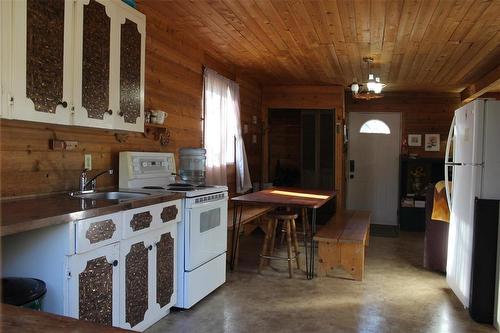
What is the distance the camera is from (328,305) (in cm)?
353

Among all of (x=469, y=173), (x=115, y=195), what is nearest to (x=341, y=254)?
(x=469, y=173)

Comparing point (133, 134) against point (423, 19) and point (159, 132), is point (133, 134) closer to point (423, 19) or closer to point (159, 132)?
point (159, 132)

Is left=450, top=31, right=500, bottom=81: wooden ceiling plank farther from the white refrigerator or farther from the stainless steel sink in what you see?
the stainless steel sink

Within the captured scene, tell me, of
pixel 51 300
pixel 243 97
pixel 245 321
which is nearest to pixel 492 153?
pixel 245 321

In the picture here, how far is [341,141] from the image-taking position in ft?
23.0

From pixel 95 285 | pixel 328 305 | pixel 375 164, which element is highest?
pixel 375 164

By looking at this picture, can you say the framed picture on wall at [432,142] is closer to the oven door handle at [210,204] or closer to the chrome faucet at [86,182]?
the oven door handle at [210,204]

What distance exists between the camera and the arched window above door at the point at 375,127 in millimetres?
7813

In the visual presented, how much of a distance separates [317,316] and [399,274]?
1.61 metres

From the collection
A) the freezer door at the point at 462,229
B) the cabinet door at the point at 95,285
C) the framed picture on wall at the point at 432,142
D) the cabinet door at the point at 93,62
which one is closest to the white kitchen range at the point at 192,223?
the cabinet door at the point at 93,62

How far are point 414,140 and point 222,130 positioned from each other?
3.99 meters

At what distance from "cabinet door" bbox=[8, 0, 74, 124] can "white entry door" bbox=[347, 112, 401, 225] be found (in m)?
6.20

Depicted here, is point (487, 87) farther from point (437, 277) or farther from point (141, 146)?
point (141, 146)

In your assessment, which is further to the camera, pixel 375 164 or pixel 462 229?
pixel 375 164
